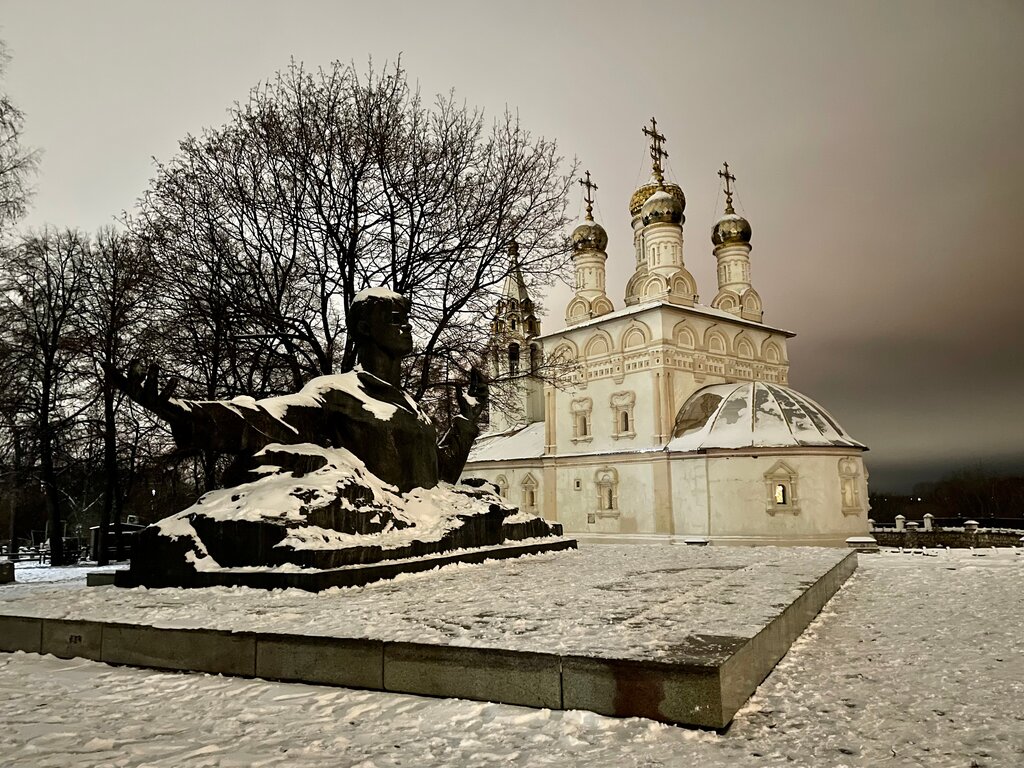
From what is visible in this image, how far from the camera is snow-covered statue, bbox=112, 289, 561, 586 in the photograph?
5.79 m

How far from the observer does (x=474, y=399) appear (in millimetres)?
9500

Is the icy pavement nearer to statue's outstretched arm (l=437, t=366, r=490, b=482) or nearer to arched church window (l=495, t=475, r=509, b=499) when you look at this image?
statue's outstretched arm (l=437, t=366, r=490, b=482)

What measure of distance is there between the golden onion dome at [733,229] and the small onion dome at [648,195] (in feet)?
6.97

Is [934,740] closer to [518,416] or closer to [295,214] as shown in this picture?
[295,214]

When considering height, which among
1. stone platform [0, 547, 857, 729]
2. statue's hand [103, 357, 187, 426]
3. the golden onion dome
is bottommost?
stone platform [0, 547, 857, 729]

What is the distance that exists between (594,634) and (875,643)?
7.24 feet

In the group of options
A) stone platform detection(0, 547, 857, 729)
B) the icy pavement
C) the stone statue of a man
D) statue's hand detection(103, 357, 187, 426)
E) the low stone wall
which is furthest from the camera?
the low stone wall

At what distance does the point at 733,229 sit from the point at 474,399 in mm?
25296

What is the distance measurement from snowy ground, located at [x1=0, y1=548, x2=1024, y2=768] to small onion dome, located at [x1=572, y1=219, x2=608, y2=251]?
2935 cm

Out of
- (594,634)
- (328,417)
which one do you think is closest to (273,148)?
(328,417)

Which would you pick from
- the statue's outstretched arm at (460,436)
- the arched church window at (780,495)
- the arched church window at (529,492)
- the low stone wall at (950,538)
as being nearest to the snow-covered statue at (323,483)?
the statue's outstretched arm at (460,436)

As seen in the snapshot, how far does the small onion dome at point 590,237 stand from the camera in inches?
1278

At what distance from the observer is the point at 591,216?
33.2 m

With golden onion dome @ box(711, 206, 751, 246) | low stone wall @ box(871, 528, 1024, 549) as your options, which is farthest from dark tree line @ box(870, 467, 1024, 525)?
golden onion dome @ box(711, 206, 751, 246)
